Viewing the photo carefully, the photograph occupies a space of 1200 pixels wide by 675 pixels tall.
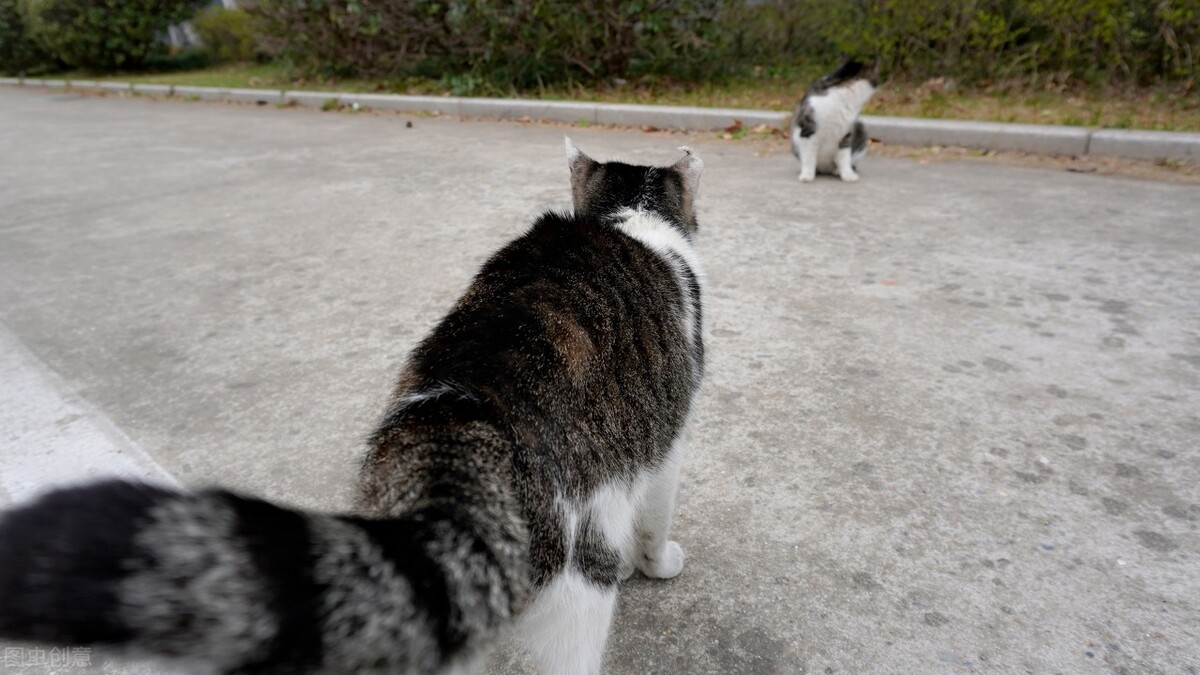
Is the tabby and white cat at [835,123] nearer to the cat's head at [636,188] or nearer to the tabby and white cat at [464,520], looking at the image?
the cat's head at [636,188]

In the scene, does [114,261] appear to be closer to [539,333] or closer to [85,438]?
[85,438]

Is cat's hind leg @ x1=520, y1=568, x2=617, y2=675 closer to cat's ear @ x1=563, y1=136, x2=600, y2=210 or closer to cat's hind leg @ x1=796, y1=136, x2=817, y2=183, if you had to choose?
cat's ear @ x1=563, y1=136, x2=600, y2=210

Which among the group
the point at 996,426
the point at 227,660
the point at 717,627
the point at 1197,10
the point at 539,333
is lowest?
the point at 717,627

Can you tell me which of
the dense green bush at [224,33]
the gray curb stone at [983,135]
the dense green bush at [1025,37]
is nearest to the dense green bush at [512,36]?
the dense green bush at [1025,37]

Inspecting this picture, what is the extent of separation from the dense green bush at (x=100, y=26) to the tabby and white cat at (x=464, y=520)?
1690 cm

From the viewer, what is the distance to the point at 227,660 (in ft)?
2.39

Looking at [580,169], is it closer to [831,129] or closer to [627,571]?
[627,571]

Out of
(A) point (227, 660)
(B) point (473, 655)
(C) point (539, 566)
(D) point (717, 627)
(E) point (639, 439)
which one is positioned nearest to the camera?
(A) point (227, 660)

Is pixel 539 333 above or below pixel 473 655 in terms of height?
above

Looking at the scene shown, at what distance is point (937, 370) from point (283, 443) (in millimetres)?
2518

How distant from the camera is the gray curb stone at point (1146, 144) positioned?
16.8 ft

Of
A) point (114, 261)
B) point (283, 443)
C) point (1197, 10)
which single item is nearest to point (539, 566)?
point (283, 443)

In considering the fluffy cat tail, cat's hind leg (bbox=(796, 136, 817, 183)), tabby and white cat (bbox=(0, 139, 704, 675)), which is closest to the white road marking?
tabby and white cat (bbox=(0, 139, 704, 675))

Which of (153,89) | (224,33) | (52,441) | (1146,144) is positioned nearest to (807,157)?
(1146,144)
